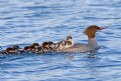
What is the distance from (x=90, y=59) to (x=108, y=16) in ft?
20.4

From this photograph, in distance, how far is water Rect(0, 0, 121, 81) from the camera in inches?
630

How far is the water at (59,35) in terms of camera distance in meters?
16.0

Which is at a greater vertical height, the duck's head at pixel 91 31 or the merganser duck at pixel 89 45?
the duck's head at pixel 91 31

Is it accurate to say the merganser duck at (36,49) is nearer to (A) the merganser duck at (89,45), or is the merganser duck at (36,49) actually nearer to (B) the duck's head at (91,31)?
(A) the merganser duck at (89,45)

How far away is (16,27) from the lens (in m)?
22.0

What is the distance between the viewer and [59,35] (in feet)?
67.5

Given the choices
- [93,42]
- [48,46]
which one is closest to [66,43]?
[48,46]

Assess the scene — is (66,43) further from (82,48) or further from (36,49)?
(36,49)

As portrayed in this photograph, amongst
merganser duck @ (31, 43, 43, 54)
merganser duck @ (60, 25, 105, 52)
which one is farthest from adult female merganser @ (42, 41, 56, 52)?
merganser duck @ (60, 25, 105, 52)

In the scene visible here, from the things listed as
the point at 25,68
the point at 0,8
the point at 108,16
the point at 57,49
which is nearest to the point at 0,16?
the point at 0,8

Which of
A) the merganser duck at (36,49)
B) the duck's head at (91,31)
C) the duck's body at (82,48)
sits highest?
the duck's head at (91,31)

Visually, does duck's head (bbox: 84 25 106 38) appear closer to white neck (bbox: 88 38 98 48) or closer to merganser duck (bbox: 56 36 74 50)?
white neck (bbox: 88 38 98 48)

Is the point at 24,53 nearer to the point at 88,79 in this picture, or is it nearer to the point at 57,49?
the point at 57,49

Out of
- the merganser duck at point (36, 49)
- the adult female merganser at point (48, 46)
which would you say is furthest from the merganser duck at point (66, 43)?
the merganser duck at point (36, 49)
